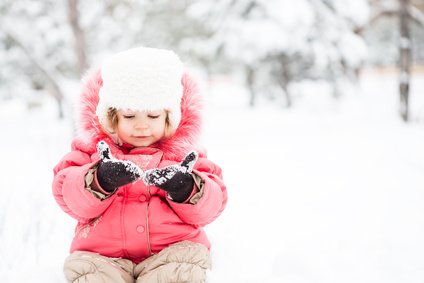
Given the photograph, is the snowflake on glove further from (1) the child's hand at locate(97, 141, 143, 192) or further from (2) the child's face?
(2) the child's face

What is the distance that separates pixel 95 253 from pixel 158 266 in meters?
0.32

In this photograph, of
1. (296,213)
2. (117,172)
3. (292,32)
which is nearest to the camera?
(117,172)

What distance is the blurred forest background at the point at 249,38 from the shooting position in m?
7.88

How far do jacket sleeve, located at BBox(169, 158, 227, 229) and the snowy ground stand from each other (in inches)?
12.3

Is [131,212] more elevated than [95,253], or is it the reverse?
[131,212]

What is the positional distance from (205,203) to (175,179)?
225mm

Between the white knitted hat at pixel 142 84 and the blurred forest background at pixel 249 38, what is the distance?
4911 millimetres

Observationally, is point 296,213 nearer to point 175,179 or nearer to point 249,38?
point 175,179

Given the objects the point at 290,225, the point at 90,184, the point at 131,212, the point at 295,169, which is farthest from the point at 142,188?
the point at 295,169

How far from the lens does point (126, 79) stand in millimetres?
1988

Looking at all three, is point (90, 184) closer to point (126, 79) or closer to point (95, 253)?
point (95, 253)

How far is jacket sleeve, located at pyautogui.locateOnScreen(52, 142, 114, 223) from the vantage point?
1.81m

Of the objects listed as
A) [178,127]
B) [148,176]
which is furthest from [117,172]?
[178,127]

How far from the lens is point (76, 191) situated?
182 cm
